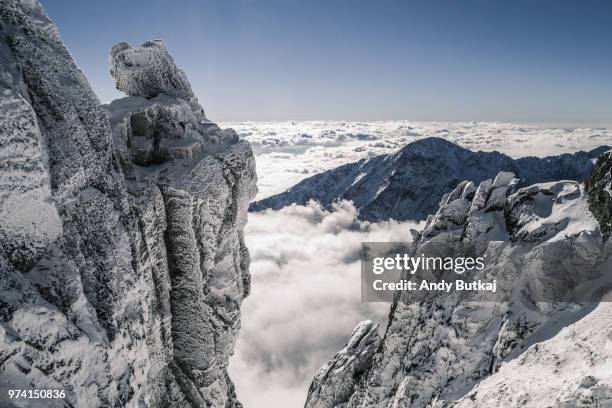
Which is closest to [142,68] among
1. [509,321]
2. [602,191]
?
[509,321]

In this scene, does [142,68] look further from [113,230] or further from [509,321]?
[509,321]

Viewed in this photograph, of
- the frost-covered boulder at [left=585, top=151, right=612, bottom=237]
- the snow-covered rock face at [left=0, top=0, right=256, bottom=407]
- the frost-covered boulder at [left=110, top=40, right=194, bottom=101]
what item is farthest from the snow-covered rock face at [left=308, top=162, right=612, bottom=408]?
the frost-covered boulder at [left=110, top=40, right=194, bottom=101]

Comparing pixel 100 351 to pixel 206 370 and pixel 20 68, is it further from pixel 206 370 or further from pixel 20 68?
pixel 206 370

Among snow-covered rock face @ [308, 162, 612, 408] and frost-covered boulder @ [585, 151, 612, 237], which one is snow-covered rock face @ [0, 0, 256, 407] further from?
frost-covered boulder @ [585, 151, 612, 237]

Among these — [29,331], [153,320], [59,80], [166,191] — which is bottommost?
[153,320]

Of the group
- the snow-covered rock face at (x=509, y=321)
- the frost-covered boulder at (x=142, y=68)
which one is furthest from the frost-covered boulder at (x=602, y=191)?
the frost-covered boulder at (x=142, y=68)

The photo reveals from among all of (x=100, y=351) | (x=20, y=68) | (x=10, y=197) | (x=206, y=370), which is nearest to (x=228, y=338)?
(x=206, y=370)

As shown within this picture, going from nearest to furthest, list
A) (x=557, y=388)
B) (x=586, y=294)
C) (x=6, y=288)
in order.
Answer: (x=6, y=288)
(x=557, y=388)
(x=586, y=294)
